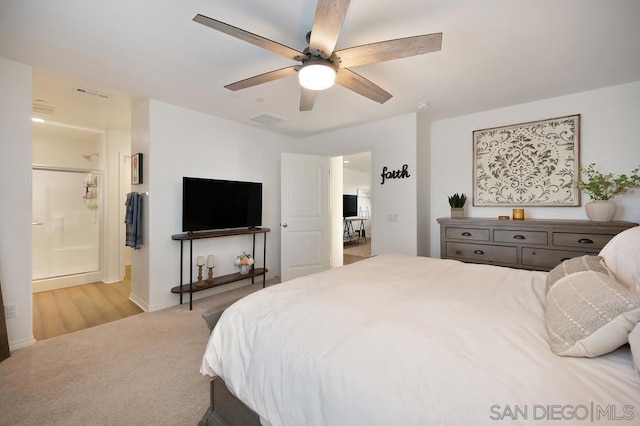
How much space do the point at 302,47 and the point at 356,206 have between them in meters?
7.17

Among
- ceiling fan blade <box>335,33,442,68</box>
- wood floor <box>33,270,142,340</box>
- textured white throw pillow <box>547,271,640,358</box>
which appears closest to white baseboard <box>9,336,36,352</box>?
wood floor <box>33,270,142,340</box>

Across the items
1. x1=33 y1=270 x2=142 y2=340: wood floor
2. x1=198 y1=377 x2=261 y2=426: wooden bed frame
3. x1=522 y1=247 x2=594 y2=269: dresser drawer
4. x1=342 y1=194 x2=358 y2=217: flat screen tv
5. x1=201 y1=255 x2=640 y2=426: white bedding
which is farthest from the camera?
x1=342 y1=194 x2=358 y2=217: flat screen tv

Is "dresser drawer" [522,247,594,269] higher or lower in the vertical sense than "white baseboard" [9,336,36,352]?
higher

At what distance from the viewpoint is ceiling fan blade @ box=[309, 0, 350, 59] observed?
125 centimetres

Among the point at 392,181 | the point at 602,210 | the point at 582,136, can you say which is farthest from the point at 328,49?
the point at 582,136

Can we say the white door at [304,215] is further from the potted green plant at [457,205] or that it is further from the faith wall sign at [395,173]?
the potted green plant at [457,205]

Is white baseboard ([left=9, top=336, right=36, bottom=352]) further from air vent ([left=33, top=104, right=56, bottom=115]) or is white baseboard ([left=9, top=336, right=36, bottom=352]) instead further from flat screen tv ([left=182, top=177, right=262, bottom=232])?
air vent ([left=33, top=104, right=56, bottom=115])

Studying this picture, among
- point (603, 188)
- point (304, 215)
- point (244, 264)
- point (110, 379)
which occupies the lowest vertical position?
point (110, 379)

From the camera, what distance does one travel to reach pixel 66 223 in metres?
4.32

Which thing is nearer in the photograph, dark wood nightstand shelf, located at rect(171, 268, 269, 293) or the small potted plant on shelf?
dark wood nightstand shelf, located at rect(171, 268, 269, 293)

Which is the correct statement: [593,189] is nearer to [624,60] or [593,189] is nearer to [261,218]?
[624,60]

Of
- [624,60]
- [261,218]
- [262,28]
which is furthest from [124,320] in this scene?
[624,60]

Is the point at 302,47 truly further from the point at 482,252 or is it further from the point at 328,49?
the point at 482,252

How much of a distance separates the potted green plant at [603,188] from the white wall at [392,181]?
5.52ft
